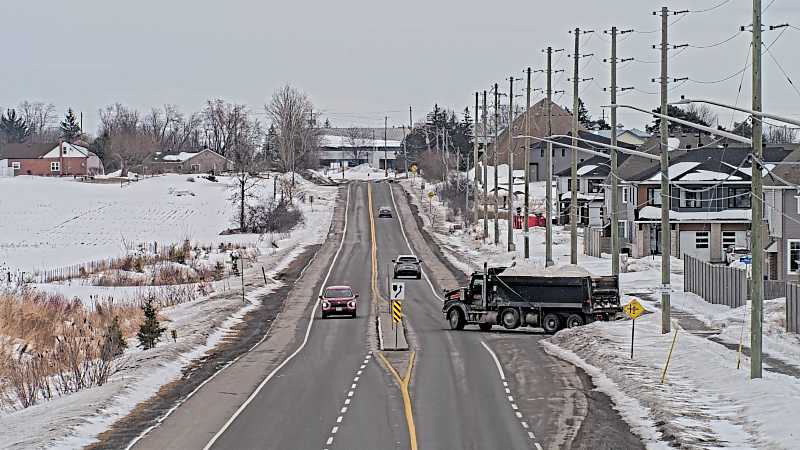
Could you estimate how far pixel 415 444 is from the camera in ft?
75.3

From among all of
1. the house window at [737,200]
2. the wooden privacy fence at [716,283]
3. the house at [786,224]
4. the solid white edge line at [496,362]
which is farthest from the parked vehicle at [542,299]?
the house window at [737,200]

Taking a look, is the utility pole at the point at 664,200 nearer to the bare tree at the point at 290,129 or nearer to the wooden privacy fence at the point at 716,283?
the wooden privacy fence at the point at 716,283

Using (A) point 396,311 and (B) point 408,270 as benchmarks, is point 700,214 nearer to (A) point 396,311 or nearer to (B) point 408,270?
(B) point 408,270

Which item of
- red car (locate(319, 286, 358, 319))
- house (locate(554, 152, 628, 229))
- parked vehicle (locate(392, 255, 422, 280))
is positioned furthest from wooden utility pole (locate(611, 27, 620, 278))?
house (locate(554, 152, 628, 229))

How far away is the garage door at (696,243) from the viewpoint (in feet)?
259

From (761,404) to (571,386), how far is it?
6.71 metres

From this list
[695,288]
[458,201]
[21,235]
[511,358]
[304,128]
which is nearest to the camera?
[511,358]

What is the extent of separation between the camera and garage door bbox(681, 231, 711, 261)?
79.1 m

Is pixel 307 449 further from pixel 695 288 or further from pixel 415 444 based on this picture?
pixel 695 288

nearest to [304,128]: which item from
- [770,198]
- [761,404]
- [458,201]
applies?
[458,201]

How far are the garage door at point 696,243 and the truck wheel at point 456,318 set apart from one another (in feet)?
116

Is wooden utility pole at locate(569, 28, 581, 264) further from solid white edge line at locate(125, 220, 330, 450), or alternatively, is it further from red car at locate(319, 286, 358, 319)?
solid white edge line at locate(125, 220, 330, 450)

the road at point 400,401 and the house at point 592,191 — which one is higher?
the house at point 592,191

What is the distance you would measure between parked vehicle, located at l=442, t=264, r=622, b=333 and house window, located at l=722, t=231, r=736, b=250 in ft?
114
